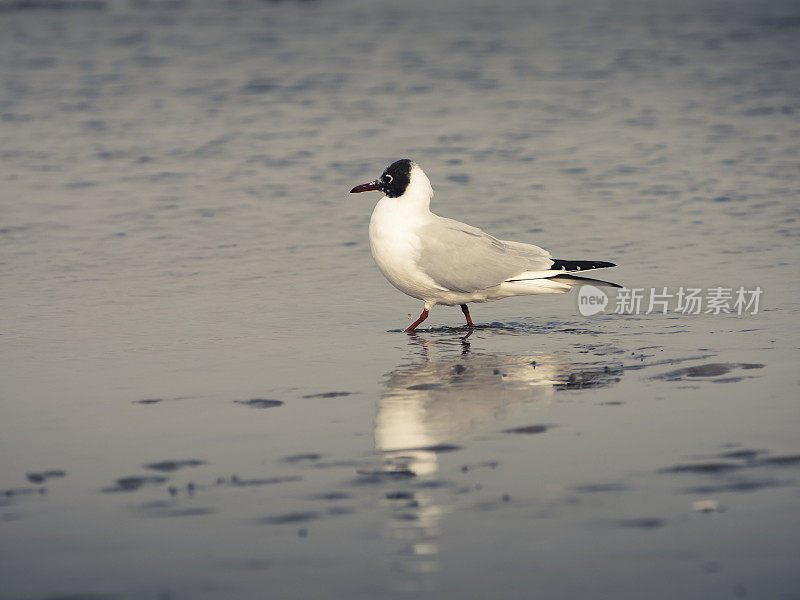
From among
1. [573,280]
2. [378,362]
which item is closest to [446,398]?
[378,362]

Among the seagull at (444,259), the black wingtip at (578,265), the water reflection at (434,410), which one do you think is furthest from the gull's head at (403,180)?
the water reflection at (434,410)

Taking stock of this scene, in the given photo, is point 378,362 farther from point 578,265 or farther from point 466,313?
point 578,265

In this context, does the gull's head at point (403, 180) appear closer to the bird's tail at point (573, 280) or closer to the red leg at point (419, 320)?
the red leg at point (419, 320)

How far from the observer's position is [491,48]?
29.1m

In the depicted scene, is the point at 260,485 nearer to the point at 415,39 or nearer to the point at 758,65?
the point at 758,65

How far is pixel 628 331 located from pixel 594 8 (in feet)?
109

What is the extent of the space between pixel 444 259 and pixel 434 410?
103 inches

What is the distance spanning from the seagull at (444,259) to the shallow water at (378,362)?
27cm

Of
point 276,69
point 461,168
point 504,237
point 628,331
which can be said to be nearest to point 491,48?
point 276,69

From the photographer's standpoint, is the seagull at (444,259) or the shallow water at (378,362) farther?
the seagull at (444,259)

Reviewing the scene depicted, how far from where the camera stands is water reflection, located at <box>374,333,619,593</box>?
15.1 feet

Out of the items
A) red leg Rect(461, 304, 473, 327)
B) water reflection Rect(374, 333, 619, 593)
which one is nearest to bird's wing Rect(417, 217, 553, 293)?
red leg Rect(461, 304, 473, 327)

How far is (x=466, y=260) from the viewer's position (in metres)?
8.89

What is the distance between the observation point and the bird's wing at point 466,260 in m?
8.80
